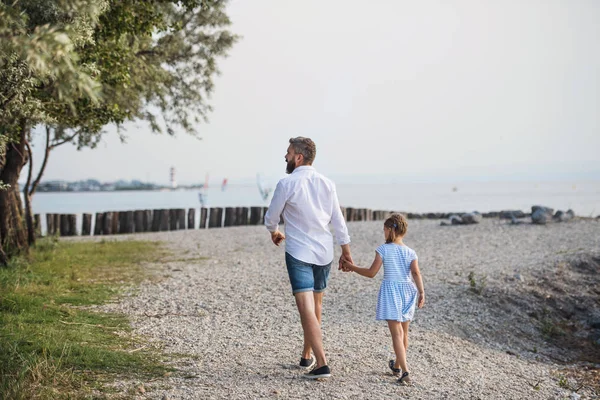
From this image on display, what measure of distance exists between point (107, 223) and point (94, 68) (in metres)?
13.2

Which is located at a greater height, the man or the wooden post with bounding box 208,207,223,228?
the man

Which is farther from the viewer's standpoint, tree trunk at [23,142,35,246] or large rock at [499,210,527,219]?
large rock at [499,210,527,219]

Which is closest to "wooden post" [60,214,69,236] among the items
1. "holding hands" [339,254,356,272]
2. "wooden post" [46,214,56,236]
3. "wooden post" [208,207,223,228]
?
"wooden post" [46,214,56,236]

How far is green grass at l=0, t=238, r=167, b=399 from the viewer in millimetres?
4900

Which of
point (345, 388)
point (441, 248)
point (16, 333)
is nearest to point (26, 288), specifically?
point (16, 333)

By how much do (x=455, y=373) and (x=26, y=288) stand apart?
6199mm

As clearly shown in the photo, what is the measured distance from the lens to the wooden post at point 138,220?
2020 centimetres

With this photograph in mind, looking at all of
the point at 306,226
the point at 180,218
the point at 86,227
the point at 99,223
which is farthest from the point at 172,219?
the point at 306,226

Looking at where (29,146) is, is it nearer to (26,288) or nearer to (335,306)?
(26,288)

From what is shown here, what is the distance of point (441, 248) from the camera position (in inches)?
586

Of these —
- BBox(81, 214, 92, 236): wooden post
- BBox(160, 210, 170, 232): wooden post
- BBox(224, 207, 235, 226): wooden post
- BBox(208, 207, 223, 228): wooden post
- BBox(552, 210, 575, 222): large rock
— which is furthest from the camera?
BBox(224, 207, 235, 226): wooden post

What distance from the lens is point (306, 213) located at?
16.8ft

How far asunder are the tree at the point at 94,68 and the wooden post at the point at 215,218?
19.6 ft

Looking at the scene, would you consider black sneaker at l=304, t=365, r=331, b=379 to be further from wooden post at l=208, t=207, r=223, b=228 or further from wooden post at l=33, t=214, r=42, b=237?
wooden post at l=208, t=207, r=223, b=228
